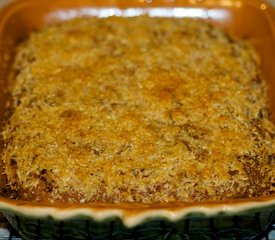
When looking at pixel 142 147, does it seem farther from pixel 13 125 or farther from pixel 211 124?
pixel 13 125

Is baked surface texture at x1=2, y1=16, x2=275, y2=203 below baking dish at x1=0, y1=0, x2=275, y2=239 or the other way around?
the other way around

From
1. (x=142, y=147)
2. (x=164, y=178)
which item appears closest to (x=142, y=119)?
(x=142, y=147)

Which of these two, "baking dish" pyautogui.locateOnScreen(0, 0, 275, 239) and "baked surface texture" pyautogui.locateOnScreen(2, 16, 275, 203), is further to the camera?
"baked surface texture" pyautogui.locateOnScreen(2, 16, 275, 203)

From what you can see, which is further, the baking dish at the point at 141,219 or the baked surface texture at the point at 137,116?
the baked surface texture at the point at 137,116

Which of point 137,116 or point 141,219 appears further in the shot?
point 137,116

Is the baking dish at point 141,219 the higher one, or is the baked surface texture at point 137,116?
the baked surface texture at point 137,116

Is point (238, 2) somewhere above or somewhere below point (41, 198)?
above

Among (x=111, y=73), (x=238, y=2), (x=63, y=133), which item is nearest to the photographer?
(x=63, y=133)

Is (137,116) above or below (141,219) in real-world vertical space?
above
